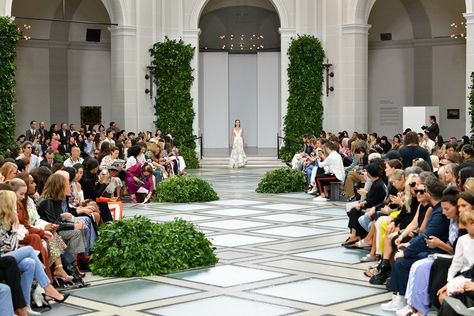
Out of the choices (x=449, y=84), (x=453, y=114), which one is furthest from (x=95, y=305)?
(x=449, y=84)

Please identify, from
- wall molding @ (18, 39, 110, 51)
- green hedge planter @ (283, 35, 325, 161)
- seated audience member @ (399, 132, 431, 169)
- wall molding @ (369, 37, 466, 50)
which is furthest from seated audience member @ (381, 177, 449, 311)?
wall molding @ (18, 39, 110, 51)

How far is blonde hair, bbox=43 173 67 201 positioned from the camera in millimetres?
9953

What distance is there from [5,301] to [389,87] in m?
27.0

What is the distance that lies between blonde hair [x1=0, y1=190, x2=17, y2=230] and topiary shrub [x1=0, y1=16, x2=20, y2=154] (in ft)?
52.3

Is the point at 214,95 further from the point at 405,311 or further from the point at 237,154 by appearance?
the point at 405,311

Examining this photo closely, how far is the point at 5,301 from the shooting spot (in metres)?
7.51

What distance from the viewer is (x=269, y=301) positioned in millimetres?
9125

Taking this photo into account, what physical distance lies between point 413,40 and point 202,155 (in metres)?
9.09

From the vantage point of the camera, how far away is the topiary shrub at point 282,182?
2048cm

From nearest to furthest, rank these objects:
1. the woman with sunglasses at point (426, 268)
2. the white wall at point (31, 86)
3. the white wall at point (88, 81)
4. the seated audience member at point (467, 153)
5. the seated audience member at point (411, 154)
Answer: the woman with sunglasses at point (426, 268) → the seated audience member at point (467, 153) → the seated audience member at point (411, 154) → the white wall at point (31, 86) → the white wall at point (88, 81)

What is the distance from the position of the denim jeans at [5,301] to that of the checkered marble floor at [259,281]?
110cm

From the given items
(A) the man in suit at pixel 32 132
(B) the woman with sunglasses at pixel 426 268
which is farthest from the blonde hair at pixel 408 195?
(A) the man in suit at pixel 32 132

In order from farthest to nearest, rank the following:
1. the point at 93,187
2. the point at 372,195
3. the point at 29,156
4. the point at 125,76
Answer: the point at 125,76 < the point at 29,156 < the point at 93,187 < the point at 372,195

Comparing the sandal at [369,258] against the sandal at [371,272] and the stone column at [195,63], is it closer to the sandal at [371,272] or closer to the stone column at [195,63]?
the sandal at [371,272]
